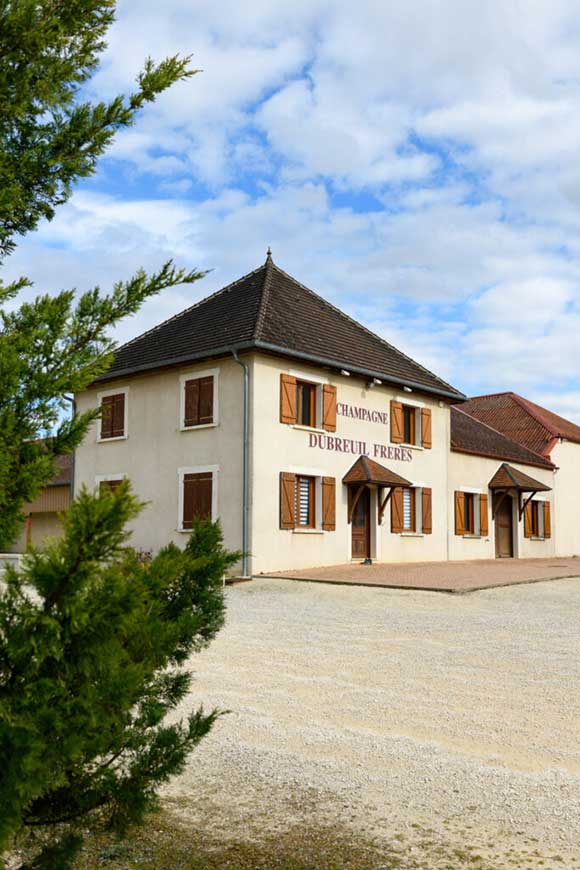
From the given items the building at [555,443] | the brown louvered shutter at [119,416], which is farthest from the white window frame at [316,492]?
the building at [555,443]

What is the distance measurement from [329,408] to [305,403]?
0.62 metres

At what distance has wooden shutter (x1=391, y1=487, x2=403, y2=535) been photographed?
78.6 feet

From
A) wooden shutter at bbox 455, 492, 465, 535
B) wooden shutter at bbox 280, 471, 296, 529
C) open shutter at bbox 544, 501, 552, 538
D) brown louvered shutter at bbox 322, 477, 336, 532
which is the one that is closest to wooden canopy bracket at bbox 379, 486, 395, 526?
brown louvered shutter at bbox 322, 477, 336, 532

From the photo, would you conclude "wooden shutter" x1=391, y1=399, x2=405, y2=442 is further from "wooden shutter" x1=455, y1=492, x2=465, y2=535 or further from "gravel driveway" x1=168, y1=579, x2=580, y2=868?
"gravel driveway" x1=168, y1=579, x2=580, y2=868

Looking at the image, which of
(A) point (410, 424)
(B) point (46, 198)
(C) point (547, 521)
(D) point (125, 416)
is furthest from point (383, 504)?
(B) point (46, 198)

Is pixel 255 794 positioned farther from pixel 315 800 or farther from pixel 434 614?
pixel 434 614

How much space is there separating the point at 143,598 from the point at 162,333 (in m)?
22.1

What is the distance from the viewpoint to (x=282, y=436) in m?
21.0

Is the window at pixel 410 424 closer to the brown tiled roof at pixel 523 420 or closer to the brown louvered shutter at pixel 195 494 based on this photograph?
the brown louvered shutter at pixel 195 494

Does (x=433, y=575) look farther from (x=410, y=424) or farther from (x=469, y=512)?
(x=469, y=512)

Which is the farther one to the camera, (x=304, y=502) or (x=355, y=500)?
(x=355, y=500)

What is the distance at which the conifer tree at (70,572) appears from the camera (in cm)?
256

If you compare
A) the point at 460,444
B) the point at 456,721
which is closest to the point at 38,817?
the point at 456,721

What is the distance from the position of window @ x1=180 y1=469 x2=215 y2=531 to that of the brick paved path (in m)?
2.41
